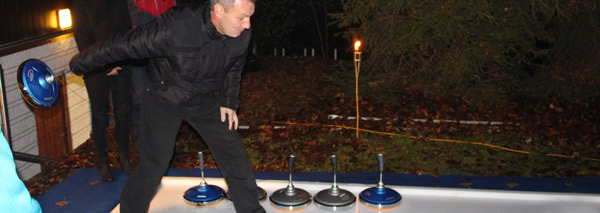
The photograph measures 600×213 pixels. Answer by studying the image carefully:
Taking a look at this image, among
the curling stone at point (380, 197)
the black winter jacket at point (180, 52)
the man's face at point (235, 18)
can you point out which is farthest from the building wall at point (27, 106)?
the curling stone at point (380, 197)

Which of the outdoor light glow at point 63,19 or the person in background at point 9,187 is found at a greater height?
the outdoor light glow at point 63,19

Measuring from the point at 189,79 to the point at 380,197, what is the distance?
5.20ft

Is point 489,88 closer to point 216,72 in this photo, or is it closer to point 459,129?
point 459,129

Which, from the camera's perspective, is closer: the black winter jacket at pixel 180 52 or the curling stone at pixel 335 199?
the black winter jacket at pixel 180 52

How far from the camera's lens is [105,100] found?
14.3 feet

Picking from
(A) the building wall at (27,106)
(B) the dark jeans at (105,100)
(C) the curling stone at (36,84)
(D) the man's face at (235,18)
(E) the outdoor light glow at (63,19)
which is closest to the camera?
(D) the man's face at (235,18)

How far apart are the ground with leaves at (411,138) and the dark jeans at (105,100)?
2.17 ft

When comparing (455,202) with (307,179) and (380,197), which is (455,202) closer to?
(380,197)

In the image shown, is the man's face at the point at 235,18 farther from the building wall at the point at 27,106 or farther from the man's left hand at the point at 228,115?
the building wall at the point at 27,106

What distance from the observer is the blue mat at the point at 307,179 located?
4293 millimetres

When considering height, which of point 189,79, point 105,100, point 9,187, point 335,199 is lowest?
point 335,199

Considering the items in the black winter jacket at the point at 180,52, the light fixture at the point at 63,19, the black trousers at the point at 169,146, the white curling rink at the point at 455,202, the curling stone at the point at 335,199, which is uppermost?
the light fixture at the point at 63,19

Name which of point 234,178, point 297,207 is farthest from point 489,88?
point 234,178

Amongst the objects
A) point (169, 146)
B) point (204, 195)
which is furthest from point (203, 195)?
point (169, 146)
